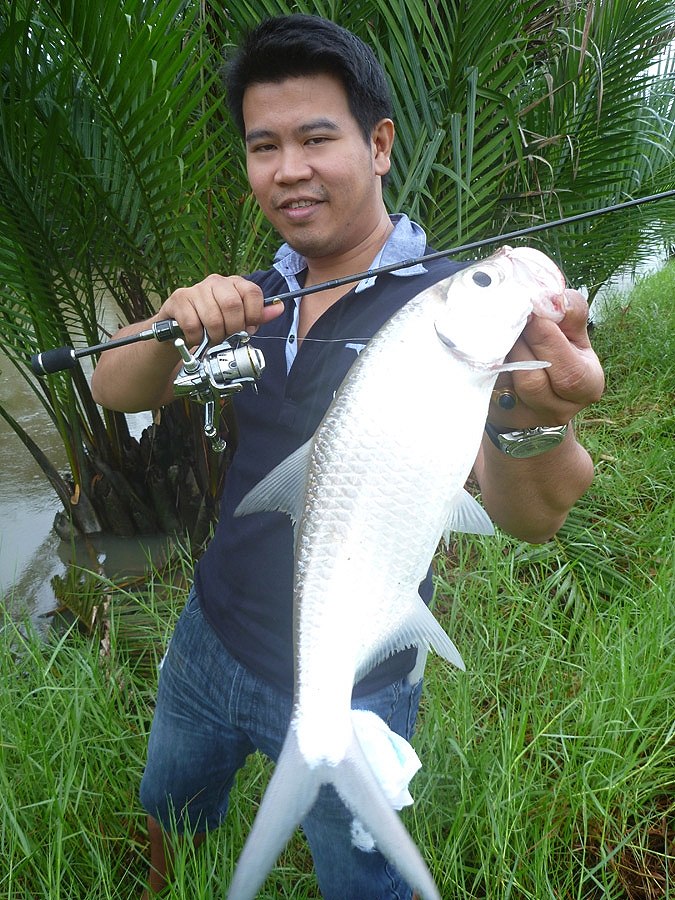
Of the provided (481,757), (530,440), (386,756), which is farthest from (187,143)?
(481,757)

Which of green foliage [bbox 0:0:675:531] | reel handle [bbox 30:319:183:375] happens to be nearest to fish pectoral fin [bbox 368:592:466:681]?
reel handle [bbox 30:319:183:375]

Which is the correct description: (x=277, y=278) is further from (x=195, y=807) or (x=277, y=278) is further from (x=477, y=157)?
(x=477, y=157)

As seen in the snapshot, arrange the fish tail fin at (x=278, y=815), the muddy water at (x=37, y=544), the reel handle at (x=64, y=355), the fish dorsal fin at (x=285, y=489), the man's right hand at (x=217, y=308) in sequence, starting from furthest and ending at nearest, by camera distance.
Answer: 1. the muddy water at (x=37, y=544)
2. the reel handle at (x=64, y=355)
3. the man's right hand at (x=217, y=308)
4. the fish dorsal fin at (x=285, y=489)
5. the fish tail fin at (x=278, y=815)

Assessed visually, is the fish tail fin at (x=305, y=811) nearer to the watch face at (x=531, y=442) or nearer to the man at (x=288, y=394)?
the man at (x=288, y=394)

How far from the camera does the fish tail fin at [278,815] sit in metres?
1.04

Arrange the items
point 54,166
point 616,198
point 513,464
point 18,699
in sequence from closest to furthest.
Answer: point 513,464 < point 18,699 < point 54,166 < point 616,198

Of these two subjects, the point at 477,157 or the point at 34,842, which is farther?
the point at 477,157

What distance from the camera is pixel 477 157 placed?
2881mm

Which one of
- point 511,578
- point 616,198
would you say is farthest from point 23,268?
→ point 616,198

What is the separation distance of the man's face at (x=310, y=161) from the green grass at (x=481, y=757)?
55.7 inches

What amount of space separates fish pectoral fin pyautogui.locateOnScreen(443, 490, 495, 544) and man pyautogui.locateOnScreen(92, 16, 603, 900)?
17 cm

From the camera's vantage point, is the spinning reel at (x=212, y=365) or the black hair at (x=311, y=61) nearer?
the spinning reel at (x=212, y=365)

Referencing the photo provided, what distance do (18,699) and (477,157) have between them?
8.82ft

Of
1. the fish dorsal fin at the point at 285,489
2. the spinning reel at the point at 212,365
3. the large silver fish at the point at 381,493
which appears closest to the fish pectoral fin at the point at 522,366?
the large silver fish at the point at 381,493
